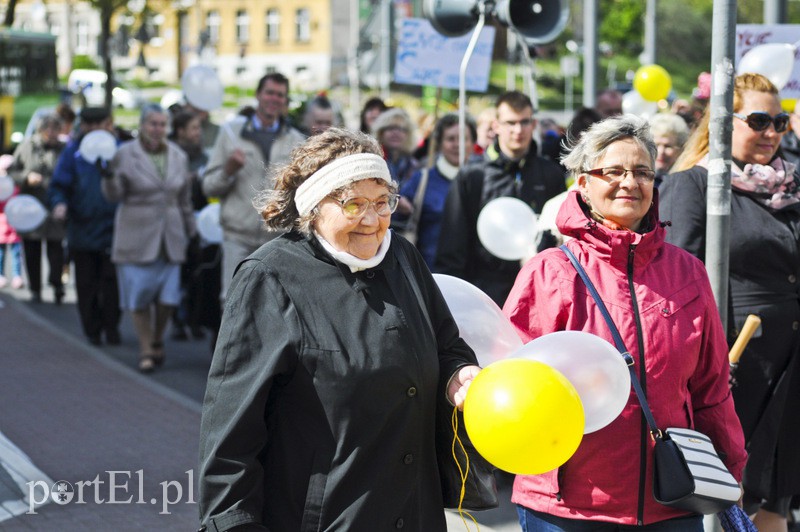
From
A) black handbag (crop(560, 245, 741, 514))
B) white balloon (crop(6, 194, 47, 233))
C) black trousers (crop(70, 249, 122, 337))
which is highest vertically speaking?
black handbag (crop(560, 245, 741, 514))

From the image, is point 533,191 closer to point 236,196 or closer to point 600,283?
point 236,196

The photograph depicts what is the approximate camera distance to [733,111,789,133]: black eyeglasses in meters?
4.80

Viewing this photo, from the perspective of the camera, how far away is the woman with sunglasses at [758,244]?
4785mm

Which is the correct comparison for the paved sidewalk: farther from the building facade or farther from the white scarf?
the building facade

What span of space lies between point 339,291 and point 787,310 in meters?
2.30

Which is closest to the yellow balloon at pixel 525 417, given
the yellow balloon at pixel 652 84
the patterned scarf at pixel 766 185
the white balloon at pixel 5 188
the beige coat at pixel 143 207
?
the patterned scarf at pixel 766 185

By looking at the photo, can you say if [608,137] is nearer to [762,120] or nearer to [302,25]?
[762,120]

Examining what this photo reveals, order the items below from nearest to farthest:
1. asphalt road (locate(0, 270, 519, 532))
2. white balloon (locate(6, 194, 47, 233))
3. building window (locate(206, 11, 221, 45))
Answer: asphalt road (locate(0, 270, 519, 532))
white balloon (locate(6, 194, 47, 233))
building window (locate(206, 11, 221, 45))

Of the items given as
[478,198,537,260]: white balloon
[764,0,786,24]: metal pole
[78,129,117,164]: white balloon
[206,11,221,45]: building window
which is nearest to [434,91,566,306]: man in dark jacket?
[478,198,537,260]: white balloon

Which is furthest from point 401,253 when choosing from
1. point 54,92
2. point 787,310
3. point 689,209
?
point 54,92

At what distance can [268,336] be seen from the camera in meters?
3.18

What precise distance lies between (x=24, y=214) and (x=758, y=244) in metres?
9.84

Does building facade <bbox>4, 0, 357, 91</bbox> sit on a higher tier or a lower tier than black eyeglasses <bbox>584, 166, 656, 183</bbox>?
higher

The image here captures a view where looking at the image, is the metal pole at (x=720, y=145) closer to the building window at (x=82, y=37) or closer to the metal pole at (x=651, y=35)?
the metal pole at (x=651, y=35)
